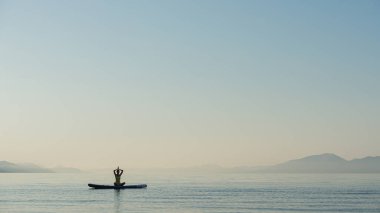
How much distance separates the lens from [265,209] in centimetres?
6191

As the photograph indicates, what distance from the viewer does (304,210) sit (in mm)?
61031

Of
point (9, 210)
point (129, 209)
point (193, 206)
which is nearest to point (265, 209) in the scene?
point (193, 206)

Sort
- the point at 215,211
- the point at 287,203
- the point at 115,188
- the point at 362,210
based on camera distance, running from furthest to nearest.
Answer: the point at 115,188 < the point at 287,203 < the point at 362,210 < the point at 215,211

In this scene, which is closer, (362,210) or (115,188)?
(362,210)

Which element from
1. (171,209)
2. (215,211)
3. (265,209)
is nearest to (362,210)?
(265,209)

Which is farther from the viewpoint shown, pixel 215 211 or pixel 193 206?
pixel 193 206

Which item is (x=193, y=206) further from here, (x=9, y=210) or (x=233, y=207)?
(x=9, y=210)

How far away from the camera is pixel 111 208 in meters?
61.9

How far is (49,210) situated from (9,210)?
14.4 feet

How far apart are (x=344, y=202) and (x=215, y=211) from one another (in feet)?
75.7

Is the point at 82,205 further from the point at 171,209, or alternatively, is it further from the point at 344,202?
the point at 344,202

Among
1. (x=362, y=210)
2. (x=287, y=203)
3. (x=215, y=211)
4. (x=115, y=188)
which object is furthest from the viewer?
(x=115, y=188)

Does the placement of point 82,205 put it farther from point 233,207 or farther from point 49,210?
point 233,207

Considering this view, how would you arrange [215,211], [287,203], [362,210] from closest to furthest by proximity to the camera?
[215,211] → [362,210] → [287,203]
